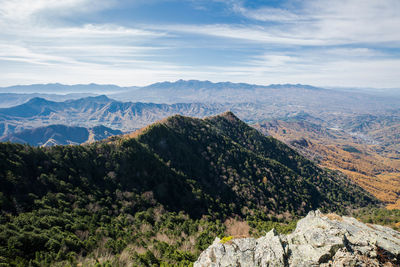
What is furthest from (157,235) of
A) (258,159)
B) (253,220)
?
(258,159)

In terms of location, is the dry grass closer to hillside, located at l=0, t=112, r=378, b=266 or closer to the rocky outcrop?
hillside, located at l=0, t=112, r=378, b=266

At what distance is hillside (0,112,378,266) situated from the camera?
113 ft

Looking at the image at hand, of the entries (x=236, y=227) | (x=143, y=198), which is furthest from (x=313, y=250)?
(x=143, y=198)

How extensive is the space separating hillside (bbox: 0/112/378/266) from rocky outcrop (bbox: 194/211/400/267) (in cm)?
1320

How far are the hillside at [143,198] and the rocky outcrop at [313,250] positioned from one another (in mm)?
13200

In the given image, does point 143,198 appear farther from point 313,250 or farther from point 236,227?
point 313,250

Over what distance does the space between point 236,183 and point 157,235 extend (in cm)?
4865

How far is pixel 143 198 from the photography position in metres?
60.6

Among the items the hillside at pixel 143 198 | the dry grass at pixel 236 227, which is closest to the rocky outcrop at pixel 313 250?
the hillside at pixel 143 198

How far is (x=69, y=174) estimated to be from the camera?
180 feet

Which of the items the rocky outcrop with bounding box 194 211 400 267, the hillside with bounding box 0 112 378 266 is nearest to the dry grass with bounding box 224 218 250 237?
the hillside with bounding box 0 112 378 266

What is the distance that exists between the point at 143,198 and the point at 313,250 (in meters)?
49.6

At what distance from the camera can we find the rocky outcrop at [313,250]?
2077cm

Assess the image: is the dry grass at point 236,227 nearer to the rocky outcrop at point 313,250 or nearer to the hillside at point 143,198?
the hillside at point 143,198
